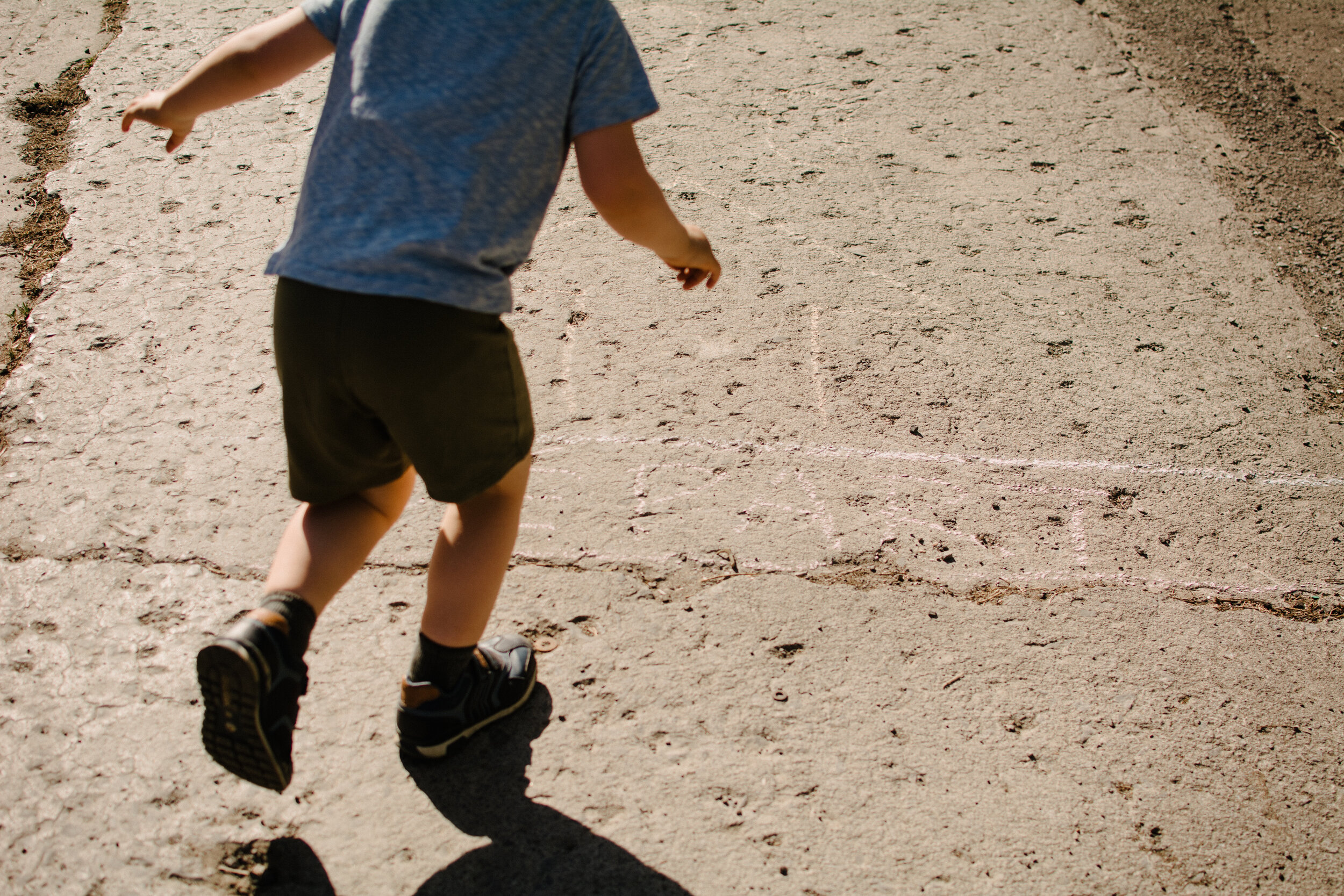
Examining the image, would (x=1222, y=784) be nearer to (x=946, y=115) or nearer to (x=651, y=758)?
(x=651, y=758)

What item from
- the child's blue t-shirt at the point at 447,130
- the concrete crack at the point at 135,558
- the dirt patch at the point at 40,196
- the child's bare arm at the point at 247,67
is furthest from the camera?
the dirt patch at the point at 40,196

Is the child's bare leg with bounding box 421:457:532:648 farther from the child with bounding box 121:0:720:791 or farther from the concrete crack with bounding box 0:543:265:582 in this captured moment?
the concrete crack with bounding box 0:543:265:582

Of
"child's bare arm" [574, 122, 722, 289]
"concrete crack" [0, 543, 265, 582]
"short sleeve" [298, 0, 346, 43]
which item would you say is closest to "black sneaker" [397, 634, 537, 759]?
"concrete crack" [0, 543, 265, 582]

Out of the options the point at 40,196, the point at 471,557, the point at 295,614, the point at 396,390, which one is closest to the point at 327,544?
the point at 295,614

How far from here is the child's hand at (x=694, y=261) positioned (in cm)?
166

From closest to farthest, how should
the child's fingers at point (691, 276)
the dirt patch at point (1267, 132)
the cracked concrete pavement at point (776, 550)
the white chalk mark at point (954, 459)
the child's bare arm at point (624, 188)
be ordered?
the child's bare arm at point (624, 188) → the cracked concrete pavement at point (776, 550) → the child's fingers at point (691, 276) → the white chalk mark at point (954, 459) → the dirt patch at point (1267, 132)

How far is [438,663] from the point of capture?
65.3 inches

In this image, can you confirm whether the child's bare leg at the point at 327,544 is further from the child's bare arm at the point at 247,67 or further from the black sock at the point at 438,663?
the child's bare arm at the point at 247,67

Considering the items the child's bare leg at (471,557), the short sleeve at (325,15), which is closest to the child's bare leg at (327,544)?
the child's bare leg at (471,557)

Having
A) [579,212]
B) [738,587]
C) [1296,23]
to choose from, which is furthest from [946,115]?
[738,587]

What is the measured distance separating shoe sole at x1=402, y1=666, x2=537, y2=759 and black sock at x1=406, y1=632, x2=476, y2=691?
10cm

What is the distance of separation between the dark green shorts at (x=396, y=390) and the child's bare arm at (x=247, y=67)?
1.22ft

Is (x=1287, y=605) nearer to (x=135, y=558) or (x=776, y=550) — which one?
(x=776, y=550)

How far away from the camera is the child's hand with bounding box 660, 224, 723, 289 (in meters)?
1.66
